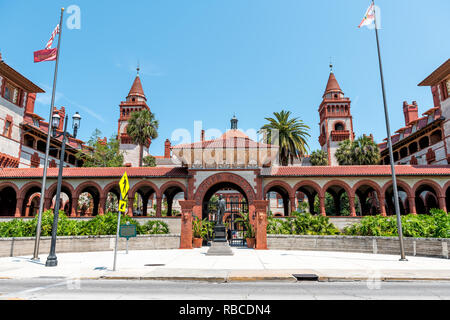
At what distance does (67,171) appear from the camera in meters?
27.7

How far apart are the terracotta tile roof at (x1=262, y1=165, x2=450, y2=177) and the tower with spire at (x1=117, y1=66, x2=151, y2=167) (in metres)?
41.9

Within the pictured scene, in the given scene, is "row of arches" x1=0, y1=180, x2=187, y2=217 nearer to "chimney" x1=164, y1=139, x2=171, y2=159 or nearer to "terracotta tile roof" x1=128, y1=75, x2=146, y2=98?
"terracotta tile roof" x1=128, y1=75, x2=146, y2=98

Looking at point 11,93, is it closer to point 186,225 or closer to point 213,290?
point 186,225

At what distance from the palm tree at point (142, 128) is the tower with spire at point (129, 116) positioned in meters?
14.3

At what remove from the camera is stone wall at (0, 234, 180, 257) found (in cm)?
1488

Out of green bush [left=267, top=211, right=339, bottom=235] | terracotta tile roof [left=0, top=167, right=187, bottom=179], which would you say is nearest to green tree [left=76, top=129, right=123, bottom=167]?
terracotta tile roof [left=0, top=167, right=187, bottom=179]

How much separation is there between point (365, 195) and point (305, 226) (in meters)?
16.2

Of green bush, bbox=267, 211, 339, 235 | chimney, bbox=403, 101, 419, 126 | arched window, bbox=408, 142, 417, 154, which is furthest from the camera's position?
chimney, bbox=403, 101, 419, 126

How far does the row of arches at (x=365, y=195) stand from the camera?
25.5 metres

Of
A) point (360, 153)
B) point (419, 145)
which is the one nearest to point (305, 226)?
point (360, 153)

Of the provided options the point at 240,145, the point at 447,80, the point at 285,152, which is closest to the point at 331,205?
the point at 285,152

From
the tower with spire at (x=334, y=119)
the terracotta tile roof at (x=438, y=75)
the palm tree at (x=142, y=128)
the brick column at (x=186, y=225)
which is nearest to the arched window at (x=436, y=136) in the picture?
the terracotta tile roof at (x=438, y=75)

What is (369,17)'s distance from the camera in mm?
15273
